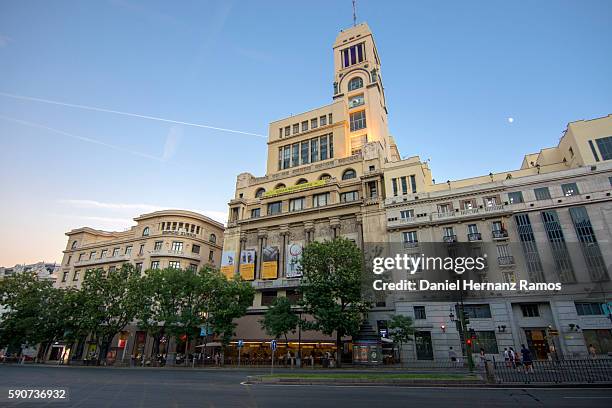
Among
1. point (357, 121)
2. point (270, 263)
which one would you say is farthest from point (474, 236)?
point (357, 121)

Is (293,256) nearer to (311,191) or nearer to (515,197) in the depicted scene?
(311,191)

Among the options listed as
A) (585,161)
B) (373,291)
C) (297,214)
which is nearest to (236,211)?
(297,214)

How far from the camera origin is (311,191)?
51344 mm

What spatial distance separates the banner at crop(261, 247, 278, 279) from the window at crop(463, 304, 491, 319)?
24.9 metres

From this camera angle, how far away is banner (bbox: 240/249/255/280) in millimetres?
48219

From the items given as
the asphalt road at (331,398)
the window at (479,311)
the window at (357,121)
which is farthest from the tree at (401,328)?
the window at (357,121)

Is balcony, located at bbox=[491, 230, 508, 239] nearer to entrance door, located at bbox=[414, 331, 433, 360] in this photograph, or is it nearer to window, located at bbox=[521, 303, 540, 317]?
window, located at bbox=[521, 303, 540, 317]

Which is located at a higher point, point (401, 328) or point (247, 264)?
point (247, 264)

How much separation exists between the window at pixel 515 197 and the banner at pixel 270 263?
31.2 m

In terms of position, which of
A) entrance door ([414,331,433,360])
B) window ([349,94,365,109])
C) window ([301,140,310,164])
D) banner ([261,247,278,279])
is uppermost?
window ([349,94,365,109])

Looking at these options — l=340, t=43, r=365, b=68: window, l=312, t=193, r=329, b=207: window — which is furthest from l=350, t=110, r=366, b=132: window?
l=312, t=193, r=329, b=207: window

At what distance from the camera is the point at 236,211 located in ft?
186

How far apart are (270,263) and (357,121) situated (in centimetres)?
3063

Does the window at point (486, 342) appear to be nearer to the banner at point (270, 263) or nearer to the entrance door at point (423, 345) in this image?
the entrance door at point (423, 345)
